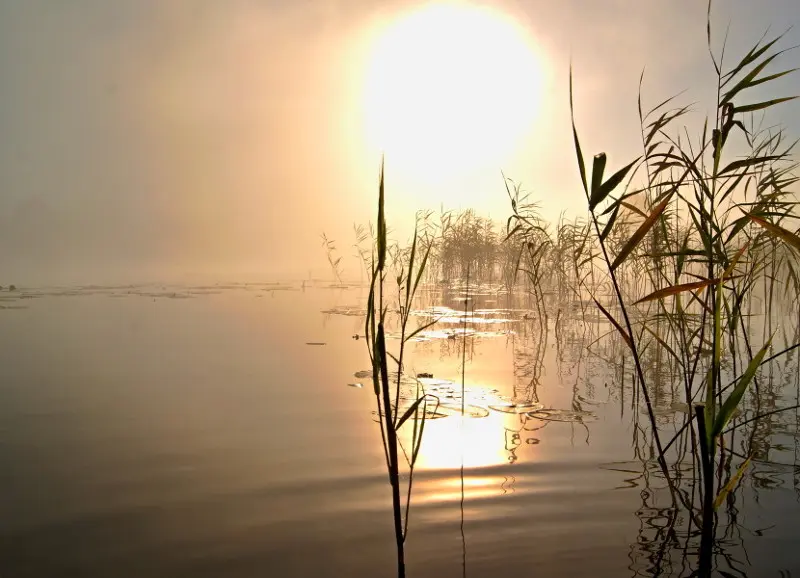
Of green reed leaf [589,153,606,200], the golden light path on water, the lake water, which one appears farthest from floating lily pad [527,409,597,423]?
green reed leaf [589,153,606,200]

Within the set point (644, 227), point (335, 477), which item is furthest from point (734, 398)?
point (335, 477)

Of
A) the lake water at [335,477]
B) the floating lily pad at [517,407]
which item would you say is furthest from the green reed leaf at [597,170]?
the floating lily pad at [517,407]

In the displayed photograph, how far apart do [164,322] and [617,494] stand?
26.6 ft

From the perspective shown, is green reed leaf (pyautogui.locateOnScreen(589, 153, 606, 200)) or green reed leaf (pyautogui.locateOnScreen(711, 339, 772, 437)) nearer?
green reed leaf (pyautogui.locateOnScreen(711, 339, 772, 437))

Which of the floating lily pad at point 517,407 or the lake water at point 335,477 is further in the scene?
the floating lily pad at point 517,407

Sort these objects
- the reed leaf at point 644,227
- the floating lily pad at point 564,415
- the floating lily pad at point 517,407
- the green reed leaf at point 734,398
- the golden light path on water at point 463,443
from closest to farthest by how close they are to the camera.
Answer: the green reed leaf at point 734,398, the reed leaf at point 644,227, the golden light path on water at point 463,443, the floating lily pad at point 564,415, the floating lily pad at point 517,407

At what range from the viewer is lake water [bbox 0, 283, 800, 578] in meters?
1.88

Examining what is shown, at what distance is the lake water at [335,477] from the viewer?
6.17ft

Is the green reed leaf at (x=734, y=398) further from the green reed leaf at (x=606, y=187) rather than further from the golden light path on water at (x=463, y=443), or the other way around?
the golden light path on water at (x=463, y=443)

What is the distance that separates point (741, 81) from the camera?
7.04ft

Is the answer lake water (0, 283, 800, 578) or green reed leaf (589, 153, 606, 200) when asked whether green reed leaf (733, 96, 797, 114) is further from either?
lake water (0, 283, 800, 578)

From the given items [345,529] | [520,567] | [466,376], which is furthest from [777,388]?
[345,529]

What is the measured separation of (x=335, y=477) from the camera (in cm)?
258

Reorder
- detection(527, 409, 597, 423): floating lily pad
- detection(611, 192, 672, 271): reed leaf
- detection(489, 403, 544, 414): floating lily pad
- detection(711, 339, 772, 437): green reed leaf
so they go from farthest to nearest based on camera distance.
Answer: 1. detection(489, 403, 544, 414): floating lily pad
2. detection(527, 409, 597, 423): floating lily pad
3. detection(611, 192, 672, 271): reed leaf
4. detection(711, 339, 772, 437): green reed leaf
